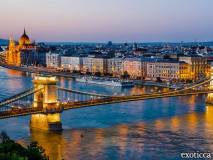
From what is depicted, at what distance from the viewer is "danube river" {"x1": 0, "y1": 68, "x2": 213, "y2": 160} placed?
12727 mm

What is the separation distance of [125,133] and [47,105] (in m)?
2.25

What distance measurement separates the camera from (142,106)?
64.4ft

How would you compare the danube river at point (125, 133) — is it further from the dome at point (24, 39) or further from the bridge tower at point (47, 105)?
the dome at point (24, 39)

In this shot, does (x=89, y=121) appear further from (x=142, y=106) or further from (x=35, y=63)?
(x=35, y=63)

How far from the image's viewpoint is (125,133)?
14789 millimetres

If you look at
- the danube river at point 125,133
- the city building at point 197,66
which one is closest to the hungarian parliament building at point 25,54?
the city building at point 197,66

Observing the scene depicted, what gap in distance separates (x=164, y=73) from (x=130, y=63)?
4.41 metres

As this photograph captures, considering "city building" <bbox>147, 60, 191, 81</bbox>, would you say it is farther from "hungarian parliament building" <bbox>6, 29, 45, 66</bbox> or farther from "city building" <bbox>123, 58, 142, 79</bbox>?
"hungarian parliament building" <bbox>6, 29, 45, 66</bbox>

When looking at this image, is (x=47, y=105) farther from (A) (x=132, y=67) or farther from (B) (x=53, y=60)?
(B) (x=53, y=60)

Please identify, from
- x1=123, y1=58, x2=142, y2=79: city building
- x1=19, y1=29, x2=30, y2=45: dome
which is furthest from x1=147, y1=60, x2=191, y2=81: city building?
x1=19, y1=29, x2=30, y2=45: dome

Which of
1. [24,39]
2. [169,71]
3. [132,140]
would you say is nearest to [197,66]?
[169,71]

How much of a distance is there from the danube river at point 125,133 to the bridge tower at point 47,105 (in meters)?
0.27

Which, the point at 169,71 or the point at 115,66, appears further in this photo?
the point at 115,66

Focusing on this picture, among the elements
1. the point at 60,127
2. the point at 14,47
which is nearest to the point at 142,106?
the point at 60,127
